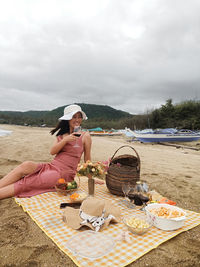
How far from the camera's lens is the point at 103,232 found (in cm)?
237

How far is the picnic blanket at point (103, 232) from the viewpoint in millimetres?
1916

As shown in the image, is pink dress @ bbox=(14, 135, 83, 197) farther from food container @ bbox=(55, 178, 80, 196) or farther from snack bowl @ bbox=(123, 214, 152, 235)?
snack bowl @ bbox=(123, 214, 152, 235)

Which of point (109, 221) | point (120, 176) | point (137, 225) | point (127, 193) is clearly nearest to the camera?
point (137, 225)

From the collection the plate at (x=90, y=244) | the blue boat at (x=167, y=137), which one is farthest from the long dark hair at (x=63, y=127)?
the blue boat at (x=167, y=137)

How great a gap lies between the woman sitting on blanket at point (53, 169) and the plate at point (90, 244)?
1517 millimetres

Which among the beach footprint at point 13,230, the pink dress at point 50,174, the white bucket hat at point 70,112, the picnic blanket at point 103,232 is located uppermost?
the white bucket hat at point 70,112

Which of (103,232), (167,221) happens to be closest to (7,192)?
(103,232)

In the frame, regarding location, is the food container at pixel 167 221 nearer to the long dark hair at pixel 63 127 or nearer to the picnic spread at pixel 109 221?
the picnic spread at pixel 109 221

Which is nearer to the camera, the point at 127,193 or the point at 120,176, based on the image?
the point at 127,193

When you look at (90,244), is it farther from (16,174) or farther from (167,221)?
(16,174)

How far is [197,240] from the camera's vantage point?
2357 mm

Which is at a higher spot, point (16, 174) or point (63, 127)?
point (63, 127)

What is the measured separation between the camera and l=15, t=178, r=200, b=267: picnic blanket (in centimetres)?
192

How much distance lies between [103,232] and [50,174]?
5.20ft
